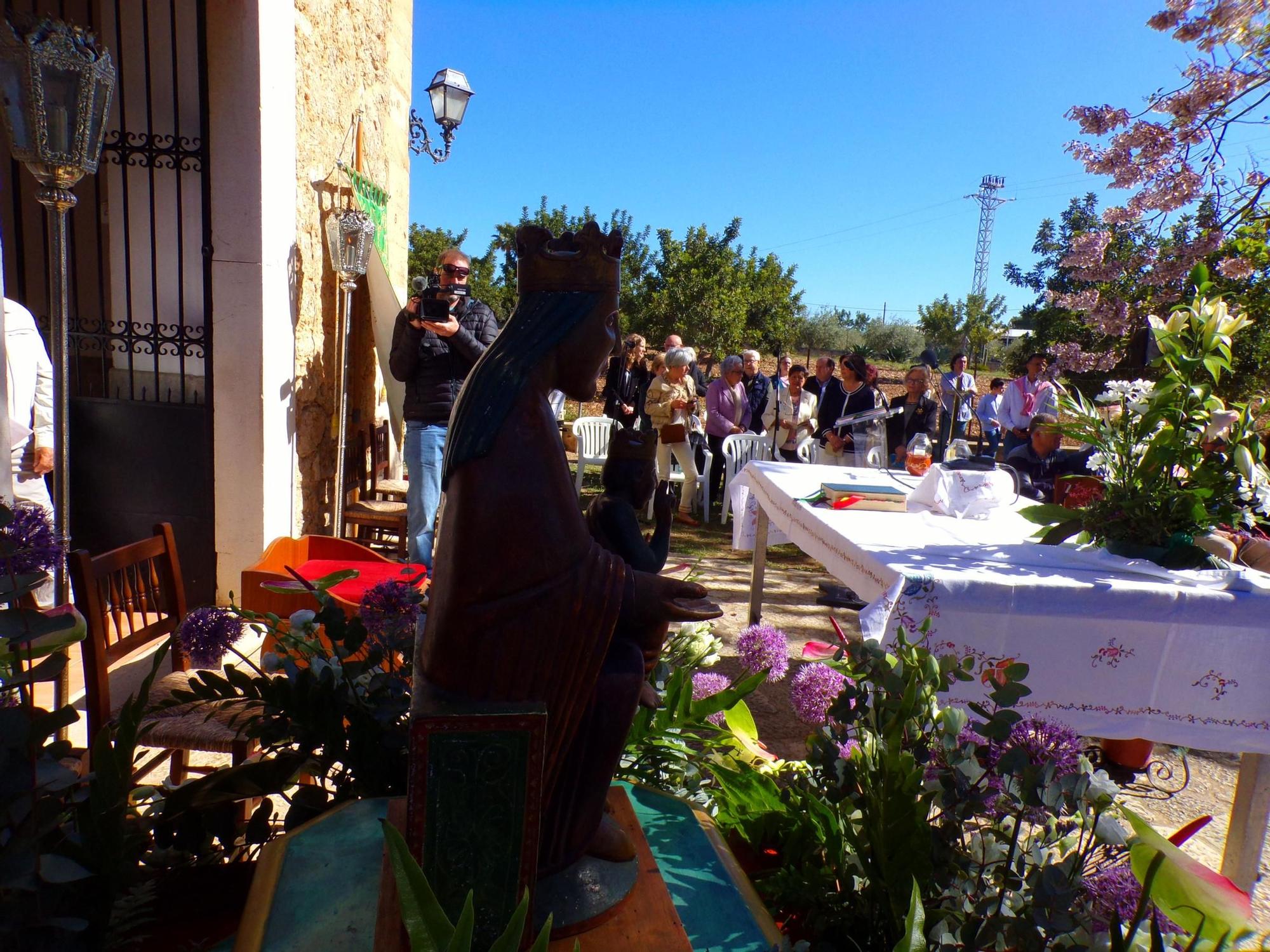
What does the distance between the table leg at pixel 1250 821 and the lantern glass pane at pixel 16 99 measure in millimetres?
4281

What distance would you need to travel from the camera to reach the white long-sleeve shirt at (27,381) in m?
3.29

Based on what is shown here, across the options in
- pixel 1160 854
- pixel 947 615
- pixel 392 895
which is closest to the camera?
pixel 1160 854

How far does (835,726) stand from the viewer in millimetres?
1486

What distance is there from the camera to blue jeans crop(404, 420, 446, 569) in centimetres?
494

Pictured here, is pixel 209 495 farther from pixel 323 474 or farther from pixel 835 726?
pixel 835 726

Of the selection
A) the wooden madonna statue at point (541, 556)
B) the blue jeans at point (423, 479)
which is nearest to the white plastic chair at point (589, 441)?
the blue jeans at point (423, 479)

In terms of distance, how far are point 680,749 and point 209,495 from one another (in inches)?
149

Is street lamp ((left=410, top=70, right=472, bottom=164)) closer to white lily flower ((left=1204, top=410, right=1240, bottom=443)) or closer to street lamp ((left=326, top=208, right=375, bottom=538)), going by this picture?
street lamp ((left=326, top=208, right=375, bottom=538))

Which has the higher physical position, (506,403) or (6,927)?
(506,403)

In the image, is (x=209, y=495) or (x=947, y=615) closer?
(x=947, y=615)

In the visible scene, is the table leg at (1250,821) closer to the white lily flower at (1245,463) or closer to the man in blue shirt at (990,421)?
the white lily flower at (1245,463)

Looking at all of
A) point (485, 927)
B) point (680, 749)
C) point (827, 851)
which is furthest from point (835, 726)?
point (485, 927)

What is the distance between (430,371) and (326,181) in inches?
59.7

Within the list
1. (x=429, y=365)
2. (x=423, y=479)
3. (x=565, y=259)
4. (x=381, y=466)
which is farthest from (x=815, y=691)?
(x=381, y=466)
